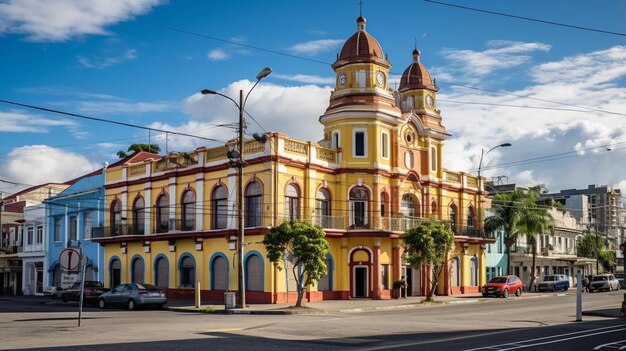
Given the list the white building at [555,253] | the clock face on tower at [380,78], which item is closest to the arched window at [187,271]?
the clock face on tower at [380,78]

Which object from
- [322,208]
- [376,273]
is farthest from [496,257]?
[322,208]

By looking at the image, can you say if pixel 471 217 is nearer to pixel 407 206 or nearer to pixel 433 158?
pixel 433 158

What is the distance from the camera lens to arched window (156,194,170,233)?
47.9 meters

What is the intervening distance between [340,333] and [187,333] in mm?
4487

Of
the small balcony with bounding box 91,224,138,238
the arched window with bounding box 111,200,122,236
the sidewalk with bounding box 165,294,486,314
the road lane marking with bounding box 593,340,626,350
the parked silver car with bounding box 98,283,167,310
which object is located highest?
the arched window with bounding box 111,200,122,236

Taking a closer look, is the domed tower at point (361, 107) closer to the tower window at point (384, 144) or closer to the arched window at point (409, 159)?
the tower window at point (384, 144)

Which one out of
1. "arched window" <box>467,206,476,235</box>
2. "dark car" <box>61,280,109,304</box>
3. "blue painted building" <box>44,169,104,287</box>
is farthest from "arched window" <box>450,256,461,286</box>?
"blue painted building" <box>44,169,104,287</box>

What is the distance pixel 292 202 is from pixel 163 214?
35.4 ft

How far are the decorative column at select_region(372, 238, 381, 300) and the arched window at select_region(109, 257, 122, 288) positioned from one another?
1924 cm

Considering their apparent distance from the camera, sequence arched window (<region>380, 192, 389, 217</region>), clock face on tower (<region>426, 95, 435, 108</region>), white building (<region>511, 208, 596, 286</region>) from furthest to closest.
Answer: white building (<region>511, 208, 596, 286</region>), clock face on tower (<region>426, 95, 435, 108</region>), arched window (<region>380, 192, 389, 217</region>)

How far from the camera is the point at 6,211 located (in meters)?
70.0

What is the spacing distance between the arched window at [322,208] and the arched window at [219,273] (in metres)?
6.11

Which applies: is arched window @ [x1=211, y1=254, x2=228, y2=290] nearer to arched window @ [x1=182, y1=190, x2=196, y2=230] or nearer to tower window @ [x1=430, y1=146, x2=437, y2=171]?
arched window @ [x1=182, y1=190, x2=196, y2=230]

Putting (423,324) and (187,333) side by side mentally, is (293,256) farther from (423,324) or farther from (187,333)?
(187,333)
